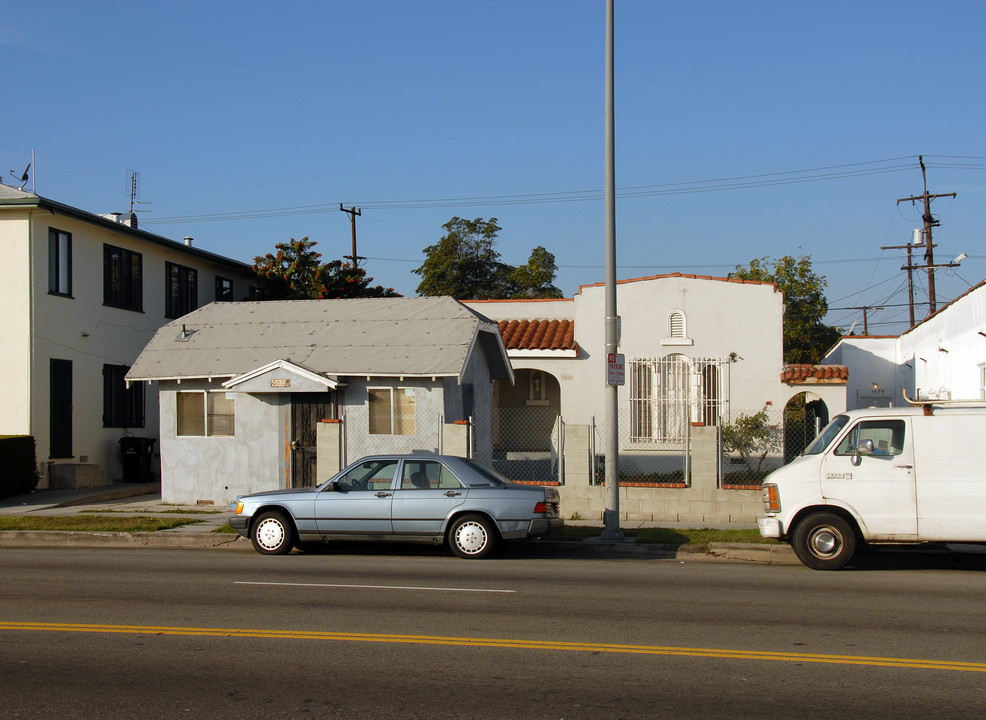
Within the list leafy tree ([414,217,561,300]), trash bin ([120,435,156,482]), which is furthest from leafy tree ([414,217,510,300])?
trash bin ([120,435,156,482])

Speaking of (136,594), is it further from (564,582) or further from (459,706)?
(459,706)

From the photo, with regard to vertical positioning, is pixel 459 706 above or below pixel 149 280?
below

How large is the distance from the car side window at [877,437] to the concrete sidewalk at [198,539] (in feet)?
6.77

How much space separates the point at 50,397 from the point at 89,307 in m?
2.75

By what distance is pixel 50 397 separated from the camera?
2247 cm

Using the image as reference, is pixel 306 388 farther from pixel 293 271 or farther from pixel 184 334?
pixel 293 271

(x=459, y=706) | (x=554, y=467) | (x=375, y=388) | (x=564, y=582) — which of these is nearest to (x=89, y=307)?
(x=375, y=388)

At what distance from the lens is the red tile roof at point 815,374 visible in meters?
21.6

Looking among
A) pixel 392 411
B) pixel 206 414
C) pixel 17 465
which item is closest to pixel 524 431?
pixel 392 411

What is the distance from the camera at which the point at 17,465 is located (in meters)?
20.8

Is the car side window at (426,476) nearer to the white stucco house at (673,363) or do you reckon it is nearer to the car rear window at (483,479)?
the car rear window at (483,479)

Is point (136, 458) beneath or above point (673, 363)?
beneath

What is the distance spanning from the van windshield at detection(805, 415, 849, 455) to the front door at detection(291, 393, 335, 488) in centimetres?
987

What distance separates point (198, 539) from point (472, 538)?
16.2 feet
